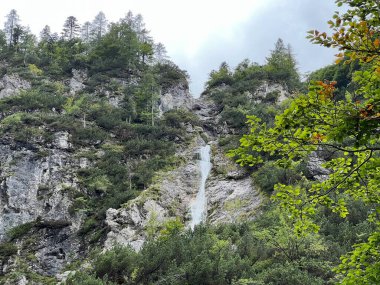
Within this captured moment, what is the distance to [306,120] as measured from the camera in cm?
393

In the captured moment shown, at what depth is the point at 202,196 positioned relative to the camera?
24438mm

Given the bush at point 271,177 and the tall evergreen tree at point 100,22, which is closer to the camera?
the bush at point 271,177

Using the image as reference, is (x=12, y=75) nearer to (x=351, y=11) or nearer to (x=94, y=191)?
(x=94, y=191)

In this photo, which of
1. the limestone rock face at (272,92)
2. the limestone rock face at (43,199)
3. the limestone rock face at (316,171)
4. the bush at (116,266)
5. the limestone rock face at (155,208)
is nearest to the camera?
the bush at (116,266)

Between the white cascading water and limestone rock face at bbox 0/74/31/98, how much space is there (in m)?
18.1

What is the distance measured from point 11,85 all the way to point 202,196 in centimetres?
2192

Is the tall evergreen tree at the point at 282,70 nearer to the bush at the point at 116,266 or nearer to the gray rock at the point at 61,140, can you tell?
the gray rock at the point at 61,140

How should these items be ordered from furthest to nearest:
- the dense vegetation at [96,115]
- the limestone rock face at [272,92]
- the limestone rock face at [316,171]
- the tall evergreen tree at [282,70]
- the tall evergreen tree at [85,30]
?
the tall evergreen tree at [85,30], the tall evergreen tree at [282,70], the limestone rock face at [272,92], the dense vegetation at [96,115], the limestone rock face at [316,171]

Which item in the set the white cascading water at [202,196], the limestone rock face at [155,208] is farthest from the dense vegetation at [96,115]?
the white cascading water at [202,196]

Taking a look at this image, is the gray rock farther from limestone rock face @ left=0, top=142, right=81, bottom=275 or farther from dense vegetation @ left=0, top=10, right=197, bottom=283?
dense vegetation @ left=0, top=10, right=197, bottom=283

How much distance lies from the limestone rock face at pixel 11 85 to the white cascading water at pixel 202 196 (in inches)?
713

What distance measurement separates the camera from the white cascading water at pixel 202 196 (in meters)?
22.6

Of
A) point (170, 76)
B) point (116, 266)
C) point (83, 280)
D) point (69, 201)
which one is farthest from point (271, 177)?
point (170, 76)

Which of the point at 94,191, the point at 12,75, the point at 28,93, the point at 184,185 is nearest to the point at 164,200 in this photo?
the point at 184,185
